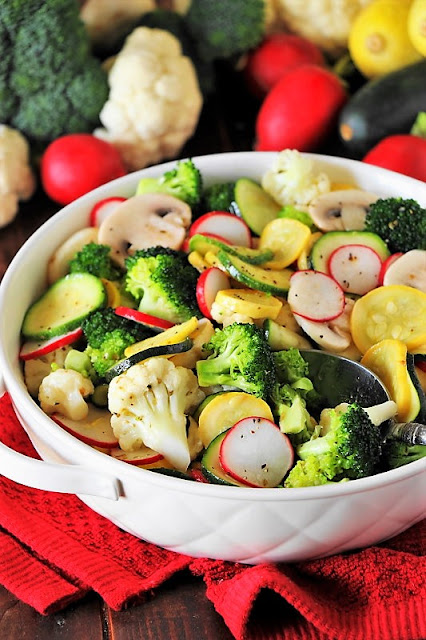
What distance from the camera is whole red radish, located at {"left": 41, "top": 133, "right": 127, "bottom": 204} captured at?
2.78 meters

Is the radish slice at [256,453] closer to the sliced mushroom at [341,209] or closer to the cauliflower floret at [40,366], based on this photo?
the cauliflower floret at [40,366]

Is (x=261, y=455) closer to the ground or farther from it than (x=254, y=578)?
farther from it

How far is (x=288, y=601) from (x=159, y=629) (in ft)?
0.87

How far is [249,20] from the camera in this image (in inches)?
123

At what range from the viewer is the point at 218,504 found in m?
1.51

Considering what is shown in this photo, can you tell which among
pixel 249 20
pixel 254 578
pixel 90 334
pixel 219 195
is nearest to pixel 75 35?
pixel 249 20

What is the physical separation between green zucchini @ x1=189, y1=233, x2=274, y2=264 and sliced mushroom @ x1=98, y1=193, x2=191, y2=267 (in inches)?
4.5

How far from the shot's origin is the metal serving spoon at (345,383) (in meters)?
1.78

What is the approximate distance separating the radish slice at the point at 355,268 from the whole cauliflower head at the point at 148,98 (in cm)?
106

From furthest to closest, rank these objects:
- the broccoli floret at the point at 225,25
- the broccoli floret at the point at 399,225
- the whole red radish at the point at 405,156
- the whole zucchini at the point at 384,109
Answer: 1. the broccoli floret at the point at 225,25
2. the whole zucchini at the point at 384,109
3. the whole red radish at the point at 405,156
4. the broccoli floret at the point at 399,225

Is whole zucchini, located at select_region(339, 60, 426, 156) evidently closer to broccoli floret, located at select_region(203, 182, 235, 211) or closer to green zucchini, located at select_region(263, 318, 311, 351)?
broccoli floret, located at select_region(203, 182, 235, 211)

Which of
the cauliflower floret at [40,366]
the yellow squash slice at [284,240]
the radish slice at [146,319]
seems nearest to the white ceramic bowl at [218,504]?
the cauliflower floret at [40,366]

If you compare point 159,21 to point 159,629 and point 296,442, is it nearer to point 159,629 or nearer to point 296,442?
point 296,442

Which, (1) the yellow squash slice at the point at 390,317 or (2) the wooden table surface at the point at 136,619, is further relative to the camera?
(1) the yellow squash slice at the point at 390,317
